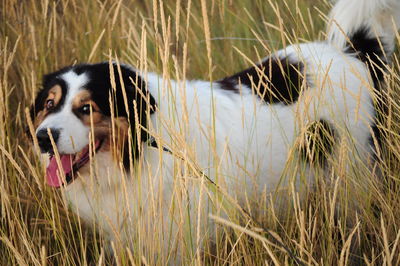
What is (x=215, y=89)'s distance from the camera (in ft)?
10.5

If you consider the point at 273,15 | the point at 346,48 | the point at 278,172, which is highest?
the point at 273,15

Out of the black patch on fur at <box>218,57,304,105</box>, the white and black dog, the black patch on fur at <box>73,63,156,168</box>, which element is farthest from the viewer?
the black patch on fur at <box>218,57,304,105</box>

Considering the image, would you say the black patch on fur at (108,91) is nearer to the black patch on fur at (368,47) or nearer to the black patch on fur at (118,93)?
the black patch on fur at (118,93)

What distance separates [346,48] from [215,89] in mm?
813

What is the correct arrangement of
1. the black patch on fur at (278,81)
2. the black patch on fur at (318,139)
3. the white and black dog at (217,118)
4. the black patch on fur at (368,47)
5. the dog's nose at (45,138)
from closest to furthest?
the black patch on fur at (318,139), the dog's nose at (45,138), the white and black dog at (217,118), the black patch on fur at (278,81), the black patch on fur at (368,47)

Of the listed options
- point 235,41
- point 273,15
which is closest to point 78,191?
point 235,41

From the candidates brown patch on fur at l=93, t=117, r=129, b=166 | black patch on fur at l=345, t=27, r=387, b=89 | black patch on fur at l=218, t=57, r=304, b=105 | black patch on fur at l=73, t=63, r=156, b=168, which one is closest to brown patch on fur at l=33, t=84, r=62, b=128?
Answer: black patch on fur at l=73, t=63, r=156, b=168

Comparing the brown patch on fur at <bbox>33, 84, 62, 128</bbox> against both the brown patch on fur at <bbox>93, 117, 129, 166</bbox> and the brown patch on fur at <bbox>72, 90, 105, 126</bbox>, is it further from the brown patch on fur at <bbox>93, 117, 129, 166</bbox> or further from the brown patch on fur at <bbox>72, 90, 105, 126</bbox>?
the brown patch on fur at <bbox>93, 117, 129, 166</bbox>

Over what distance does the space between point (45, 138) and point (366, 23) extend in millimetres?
1903

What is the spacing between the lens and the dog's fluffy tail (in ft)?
10.5

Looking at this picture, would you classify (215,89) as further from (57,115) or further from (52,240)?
(52,240)

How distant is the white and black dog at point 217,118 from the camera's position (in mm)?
2633

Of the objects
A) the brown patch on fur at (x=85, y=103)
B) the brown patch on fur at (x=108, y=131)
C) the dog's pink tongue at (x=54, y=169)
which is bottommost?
the dog's pink tongue at (x=54, y=169)

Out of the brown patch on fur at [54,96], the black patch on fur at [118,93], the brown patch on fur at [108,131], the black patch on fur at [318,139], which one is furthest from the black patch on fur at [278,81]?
the brown patch on fur at [54,96]
